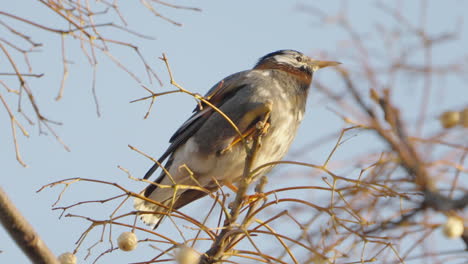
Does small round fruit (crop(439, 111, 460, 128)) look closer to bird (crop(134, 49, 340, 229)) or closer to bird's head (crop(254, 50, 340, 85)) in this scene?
bird (crop(134, 49, 340, 229))

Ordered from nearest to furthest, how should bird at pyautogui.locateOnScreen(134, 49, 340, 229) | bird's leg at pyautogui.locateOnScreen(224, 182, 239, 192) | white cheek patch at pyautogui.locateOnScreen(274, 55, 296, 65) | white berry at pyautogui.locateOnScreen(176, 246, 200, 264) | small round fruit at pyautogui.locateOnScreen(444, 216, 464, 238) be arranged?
small round fruit at pyautogui.locateOnScreen(444, 216, 464, 238) → white berry at pyautogui.locateOnScreen(176, 246, 200, 264) → bird at pyautogui.locateOnScreen(134, 49, 340, 229) → bird's leg at pyautogui.locateOnScreen(224, 182, 239, 192) → white cheek patch at pyautogui.locateOnScreen(274, 55, 296, 65)

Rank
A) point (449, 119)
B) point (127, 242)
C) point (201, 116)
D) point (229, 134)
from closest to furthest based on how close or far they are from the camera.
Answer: point (449, 119), point (127, 242), point (229, 134), point (201, 116)

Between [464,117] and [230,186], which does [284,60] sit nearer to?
[230,186]

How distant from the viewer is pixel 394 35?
206 cm

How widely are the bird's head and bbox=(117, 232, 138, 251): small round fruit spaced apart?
3.27 m

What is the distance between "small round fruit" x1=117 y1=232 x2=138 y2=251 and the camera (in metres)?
2.69

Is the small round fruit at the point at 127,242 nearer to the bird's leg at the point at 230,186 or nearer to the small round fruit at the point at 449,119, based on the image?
the small round fruit at the point at 449,119

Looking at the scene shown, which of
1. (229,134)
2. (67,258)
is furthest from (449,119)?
(229,134)

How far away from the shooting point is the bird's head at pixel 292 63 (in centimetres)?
579

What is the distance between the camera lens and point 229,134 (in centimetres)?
493

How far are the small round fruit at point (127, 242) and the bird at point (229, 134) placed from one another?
6.45 ft

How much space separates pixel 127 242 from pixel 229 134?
2.33 m

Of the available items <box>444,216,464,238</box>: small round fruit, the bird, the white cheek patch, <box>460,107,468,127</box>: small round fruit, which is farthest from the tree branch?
the white cheek patch

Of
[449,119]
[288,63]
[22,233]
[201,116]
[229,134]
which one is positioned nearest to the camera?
[449,119]
